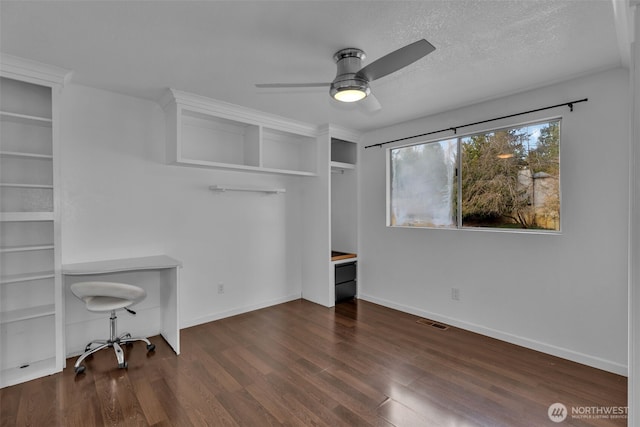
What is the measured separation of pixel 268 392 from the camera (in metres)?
2.36

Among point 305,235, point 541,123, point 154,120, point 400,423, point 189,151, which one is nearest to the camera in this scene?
point 400,423

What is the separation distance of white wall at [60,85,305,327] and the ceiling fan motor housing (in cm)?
218

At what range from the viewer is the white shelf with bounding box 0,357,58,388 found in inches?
95.9

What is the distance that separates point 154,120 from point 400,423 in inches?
140

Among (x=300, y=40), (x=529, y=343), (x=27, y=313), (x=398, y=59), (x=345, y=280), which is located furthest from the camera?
(x=345, y=280)

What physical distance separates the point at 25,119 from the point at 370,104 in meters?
2.83

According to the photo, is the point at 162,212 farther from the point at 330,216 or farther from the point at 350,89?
the point at 350,89

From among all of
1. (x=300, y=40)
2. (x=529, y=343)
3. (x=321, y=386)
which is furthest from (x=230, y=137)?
(x=529, y=343)

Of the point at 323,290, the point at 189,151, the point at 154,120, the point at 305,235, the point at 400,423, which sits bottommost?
the point at 400,423

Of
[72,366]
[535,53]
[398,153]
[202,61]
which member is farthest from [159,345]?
[535,53]

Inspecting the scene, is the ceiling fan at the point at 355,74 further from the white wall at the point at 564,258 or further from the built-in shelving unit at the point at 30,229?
the built-in shelving unit at the point at 30,229

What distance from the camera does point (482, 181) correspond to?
346 cm

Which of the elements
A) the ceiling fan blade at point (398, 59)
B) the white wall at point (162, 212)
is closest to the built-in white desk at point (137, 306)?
the white wall at point (162, 212)

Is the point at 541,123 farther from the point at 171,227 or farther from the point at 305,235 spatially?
the point at 171,227
